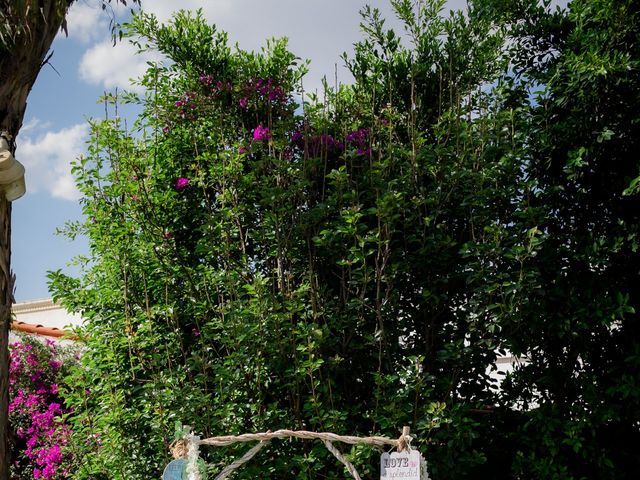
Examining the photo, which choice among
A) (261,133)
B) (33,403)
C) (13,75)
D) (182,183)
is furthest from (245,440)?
(33,403)

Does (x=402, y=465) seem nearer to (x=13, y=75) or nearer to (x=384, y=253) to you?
(x=384, y=253)

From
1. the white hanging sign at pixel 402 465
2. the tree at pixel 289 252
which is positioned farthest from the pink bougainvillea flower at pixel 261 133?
the white hanging sign at pixel 402 465

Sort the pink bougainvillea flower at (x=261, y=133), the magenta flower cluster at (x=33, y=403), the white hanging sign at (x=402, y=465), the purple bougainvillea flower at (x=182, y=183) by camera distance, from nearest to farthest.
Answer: the white hanging sign at (x=402, y=465), the pink bougainvillea flower at (x=261, y=133), the purple bougainvillea flower at (x=182, y=183), the magenta flower cluster at (x=33, y=403)

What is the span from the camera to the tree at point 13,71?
392 centimetres

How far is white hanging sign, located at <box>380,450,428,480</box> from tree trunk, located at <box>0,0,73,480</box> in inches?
80.7

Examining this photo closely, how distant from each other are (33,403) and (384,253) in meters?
5.53

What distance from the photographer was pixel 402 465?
3207mm

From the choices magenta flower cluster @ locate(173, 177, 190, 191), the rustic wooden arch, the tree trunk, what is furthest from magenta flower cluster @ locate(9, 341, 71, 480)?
the rustic wooden arch

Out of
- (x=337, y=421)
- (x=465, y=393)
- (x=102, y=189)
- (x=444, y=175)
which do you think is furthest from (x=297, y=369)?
(x=102, y=189)

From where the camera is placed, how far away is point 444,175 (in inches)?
195

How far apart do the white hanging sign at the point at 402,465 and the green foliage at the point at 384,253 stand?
1.13m

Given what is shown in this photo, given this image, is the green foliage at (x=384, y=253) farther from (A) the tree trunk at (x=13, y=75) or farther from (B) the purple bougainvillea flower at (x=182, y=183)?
(A) the tree trunk at (x=13, y=75)

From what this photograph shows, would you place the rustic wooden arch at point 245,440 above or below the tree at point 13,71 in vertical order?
below

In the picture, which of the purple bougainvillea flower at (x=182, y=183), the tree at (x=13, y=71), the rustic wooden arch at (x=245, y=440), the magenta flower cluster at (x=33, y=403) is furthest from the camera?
the magenta flower cluster at (x=33, y=403)
